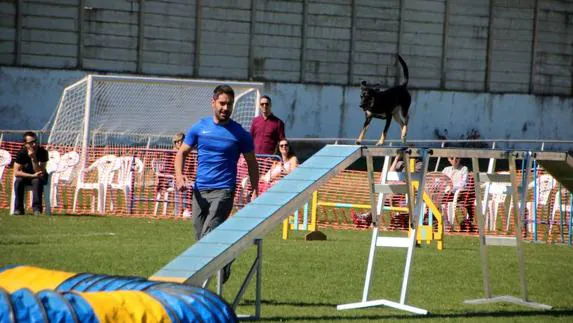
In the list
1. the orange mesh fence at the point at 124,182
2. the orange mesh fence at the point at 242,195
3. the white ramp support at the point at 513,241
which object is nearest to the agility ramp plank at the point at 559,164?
the white ramp support at the point at 513,241

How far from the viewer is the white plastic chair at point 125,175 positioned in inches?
894

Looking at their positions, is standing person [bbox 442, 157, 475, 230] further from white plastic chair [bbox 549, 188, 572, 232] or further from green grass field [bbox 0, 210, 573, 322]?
white plastic chair [bbox 549, 188, 572, 232]

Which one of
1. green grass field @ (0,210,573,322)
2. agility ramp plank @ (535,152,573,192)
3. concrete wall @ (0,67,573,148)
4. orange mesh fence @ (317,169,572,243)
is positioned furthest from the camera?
concrete wall @ (0,67,573,148)

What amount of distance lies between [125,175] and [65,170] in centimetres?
107

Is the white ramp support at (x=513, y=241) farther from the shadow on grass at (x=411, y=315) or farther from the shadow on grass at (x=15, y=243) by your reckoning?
the shadow on grass at (x=15, y=243)

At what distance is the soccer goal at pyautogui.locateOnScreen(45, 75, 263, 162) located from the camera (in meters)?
25.7

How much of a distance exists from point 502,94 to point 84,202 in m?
23.8

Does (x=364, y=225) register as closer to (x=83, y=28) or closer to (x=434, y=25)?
(x=83, y=28)

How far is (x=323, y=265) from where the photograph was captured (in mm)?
15367

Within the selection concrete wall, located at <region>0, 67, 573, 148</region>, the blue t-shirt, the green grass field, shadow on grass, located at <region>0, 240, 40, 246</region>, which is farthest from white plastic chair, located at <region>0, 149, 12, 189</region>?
concrete wall, located at <region>0, 67, 573, 148</region>

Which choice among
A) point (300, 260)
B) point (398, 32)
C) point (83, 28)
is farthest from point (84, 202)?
point (398, 32)

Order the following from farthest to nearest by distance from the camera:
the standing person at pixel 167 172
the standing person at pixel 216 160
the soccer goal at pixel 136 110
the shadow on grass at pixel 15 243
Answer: the soccer goal at pixel 136 110
the standing person at pixel 167 172
the shadow on grass at pixel 15 243
the standing person at pixel 216 160

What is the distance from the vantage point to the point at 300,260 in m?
15.8

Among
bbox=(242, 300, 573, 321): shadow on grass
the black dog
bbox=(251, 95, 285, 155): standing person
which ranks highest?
the black dog
